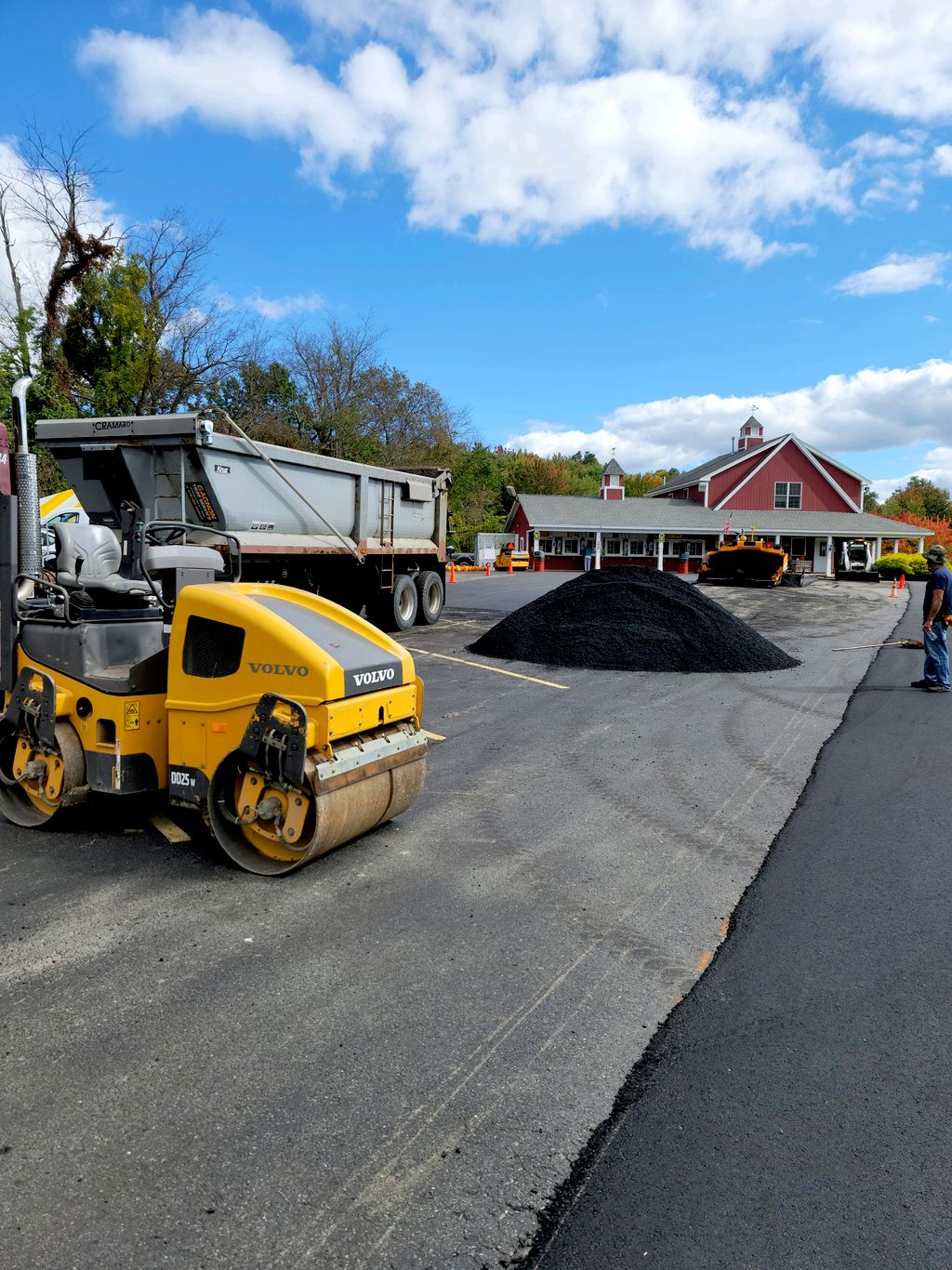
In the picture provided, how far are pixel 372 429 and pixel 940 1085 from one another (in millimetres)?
48666

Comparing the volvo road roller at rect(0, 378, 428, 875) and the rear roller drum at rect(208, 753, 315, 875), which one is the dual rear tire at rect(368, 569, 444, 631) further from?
the rear roller drum at rect(208, 753, 315, 875)

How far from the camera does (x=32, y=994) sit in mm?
3289

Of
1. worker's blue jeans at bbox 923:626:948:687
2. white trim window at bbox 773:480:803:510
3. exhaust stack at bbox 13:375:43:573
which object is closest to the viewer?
exhaust stack at bbox 13:375:43:573

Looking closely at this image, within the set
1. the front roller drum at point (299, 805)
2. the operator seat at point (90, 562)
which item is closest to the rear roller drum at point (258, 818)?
the front roller drum at point (299, 805)

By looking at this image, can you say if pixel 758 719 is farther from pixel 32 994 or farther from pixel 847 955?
pixel 32 994

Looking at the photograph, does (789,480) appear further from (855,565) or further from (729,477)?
(855,565)

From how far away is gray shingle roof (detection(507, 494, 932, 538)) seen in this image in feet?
151

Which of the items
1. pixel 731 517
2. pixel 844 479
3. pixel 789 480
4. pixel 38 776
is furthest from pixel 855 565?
pixel 38 776

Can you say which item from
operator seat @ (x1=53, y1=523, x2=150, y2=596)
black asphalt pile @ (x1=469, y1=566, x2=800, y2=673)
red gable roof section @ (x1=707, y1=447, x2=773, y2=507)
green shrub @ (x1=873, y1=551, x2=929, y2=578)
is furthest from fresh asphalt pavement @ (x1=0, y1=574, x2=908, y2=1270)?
red gable roof section @ (x1=707, y1=447, x2=773, y2=507)

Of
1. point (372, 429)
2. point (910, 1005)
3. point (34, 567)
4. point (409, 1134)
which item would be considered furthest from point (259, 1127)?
point (372, 429)

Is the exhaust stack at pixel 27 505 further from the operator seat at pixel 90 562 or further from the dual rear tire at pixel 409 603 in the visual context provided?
the dual rear tire at pixel 409 603

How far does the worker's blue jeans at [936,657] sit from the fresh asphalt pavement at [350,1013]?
502 centimetres

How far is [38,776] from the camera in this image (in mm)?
4863

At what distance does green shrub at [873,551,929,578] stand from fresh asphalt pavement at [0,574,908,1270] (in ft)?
124
